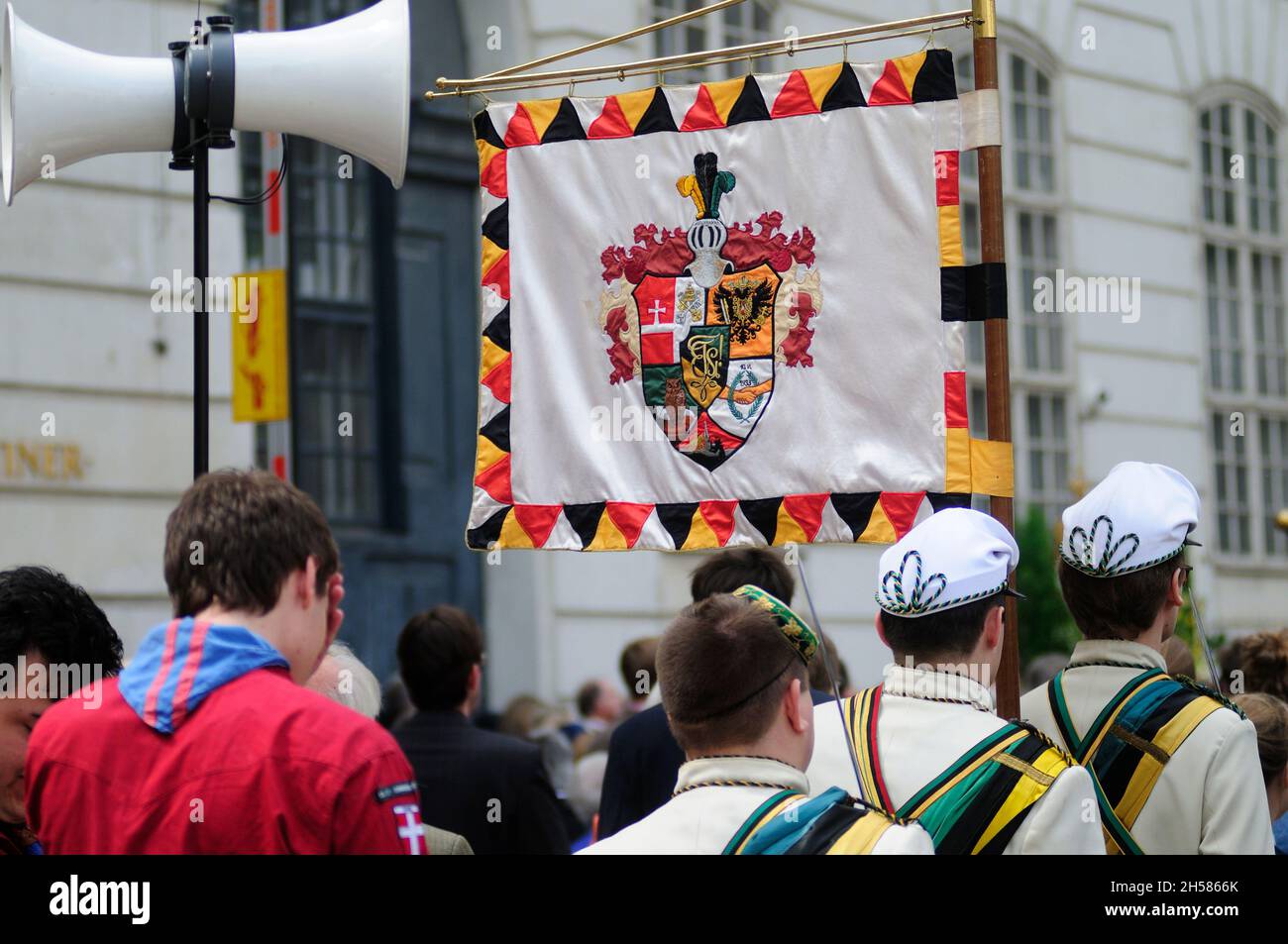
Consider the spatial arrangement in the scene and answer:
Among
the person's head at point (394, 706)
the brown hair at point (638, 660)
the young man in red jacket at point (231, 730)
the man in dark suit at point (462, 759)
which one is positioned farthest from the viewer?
the person's head at point (394, 706)

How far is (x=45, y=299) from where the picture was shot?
9773 millimetres

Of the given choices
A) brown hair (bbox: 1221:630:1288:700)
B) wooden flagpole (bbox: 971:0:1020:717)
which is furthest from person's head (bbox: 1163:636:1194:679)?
brown hair (bbox: 1221:630:1288:700)

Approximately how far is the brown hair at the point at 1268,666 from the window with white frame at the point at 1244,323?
39.0 feet

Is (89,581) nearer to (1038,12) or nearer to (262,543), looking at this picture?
(262,543)

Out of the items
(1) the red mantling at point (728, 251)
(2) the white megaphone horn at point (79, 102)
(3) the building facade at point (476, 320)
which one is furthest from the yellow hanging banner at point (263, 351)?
(2) the white megaphone horn at point (79, 102)

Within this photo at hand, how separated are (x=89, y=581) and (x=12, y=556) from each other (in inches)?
18.0

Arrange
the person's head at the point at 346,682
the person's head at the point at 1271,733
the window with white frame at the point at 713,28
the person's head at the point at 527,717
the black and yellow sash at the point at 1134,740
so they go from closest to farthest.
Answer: the black and yellow sash at the point at 1134,740, the person's head at the point at 1271,733, the person's head at the point at 346,682, the person's head at the point at 527,717, the window with white frame at the point at 713,28

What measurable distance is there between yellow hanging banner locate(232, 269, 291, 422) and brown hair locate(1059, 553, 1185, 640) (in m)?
3.57

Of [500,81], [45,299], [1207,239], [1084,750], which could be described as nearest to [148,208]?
[45,299]

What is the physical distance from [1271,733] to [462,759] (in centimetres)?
232

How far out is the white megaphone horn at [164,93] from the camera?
4.14 m

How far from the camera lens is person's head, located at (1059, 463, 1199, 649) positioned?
3785 mm

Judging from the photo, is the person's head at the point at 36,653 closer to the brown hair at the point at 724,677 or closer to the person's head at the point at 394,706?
the brown hair at the point at 724,677

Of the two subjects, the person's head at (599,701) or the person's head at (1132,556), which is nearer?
the person's head at (1132,556)
